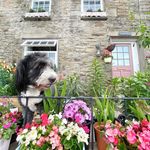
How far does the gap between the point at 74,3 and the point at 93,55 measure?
2.53 metres

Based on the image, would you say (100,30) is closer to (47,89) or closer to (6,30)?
(6,30)

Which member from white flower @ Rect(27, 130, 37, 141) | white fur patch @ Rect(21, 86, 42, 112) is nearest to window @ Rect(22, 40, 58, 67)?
white fur patch @ Rect(21, 86, 42, 112)

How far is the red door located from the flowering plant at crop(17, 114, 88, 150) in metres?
5.12

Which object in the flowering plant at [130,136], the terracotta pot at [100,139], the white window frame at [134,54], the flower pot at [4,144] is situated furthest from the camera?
the white window frame at [134,54]

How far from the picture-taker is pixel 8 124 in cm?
216

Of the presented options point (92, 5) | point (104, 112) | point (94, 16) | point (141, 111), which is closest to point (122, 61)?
point (94, 16)

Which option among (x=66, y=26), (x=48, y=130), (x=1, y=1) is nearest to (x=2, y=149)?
(x=48, y=130)

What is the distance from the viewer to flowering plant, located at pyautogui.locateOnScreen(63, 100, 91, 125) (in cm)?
202

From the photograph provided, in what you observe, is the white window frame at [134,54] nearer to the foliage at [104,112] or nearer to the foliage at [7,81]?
the foliage at [7,81]

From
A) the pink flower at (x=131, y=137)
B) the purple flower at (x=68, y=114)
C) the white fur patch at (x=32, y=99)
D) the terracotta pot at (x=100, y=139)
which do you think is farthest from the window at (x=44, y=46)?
the pink flower at (x=131, y=137)

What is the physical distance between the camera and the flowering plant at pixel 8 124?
82.1 inches

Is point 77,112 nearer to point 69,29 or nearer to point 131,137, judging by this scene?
point 131,137

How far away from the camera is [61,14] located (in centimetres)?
738

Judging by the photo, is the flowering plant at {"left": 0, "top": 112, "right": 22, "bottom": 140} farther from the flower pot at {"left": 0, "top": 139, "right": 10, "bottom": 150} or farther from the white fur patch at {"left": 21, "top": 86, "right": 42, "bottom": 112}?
the white fur patch at {"left": 21, "top": 86, "right": 42, "bottom": 112}
